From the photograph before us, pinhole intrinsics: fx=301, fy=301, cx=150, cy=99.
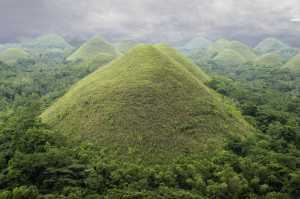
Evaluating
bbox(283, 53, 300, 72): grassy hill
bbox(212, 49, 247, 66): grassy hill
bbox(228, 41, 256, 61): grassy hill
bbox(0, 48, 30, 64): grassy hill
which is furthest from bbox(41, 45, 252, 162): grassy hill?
bbox(228, 41, 256, 61): grassy hill

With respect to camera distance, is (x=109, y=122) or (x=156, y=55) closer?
(x=109, y=122)

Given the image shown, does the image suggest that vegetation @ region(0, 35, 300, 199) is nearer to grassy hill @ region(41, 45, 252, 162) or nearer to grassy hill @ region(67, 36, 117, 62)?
grassy hill @ region(41, 45, 252, 162)

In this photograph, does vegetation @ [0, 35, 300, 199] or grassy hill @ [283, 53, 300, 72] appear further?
grassy hill @ [283, 53, 300, 72]

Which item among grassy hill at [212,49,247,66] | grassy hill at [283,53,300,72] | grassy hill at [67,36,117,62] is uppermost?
grassy hill at [67,36,117,62]

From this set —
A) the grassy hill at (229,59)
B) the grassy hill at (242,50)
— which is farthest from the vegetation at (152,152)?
the grassy hill at (242,50)

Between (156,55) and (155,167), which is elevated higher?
→ (156,55)

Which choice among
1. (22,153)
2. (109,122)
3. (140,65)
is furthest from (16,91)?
(22,153)

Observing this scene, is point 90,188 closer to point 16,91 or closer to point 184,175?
point 184,175

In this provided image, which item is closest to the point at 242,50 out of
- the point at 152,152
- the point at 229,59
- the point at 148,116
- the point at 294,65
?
the point at 229,59

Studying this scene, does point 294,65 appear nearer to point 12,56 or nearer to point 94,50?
point 94,50
